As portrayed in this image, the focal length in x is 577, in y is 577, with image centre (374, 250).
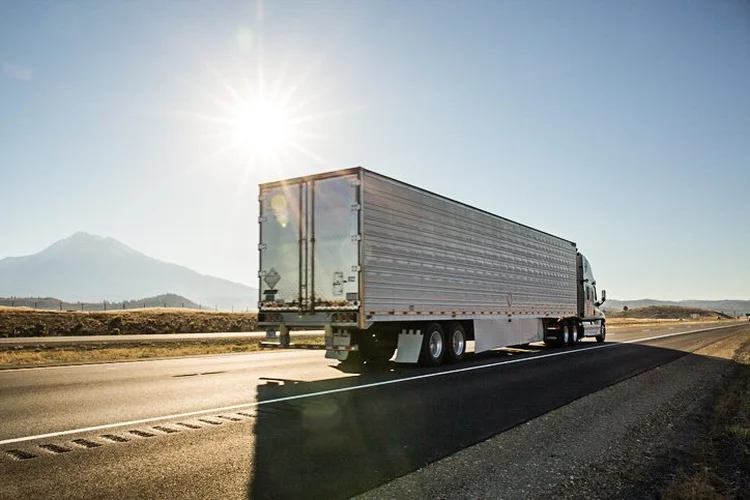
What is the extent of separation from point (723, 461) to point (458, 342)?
10.7m

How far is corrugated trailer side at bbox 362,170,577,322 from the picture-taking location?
13781 millimetres

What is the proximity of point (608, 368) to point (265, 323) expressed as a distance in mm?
9258

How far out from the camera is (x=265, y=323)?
14.7 meters

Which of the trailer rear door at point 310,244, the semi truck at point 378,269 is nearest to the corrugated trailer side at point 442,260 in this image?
the semi truck at point 378,269

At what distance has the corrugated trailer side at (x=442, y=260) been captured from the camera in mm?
13781

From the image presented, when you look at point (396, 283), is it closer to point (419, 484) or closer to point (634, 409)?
point (634, 409)

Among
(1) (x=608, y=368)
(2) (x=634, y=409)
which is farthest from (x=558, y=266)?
(2) (x=634, y=409)

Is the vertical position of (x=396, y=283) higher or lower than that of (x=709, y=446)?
higher

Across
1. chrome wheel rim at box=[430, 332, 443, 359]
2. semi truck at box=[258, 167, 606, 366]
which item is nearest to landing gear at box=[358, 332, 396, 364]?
semi truck at box=[258, 167, 606, 366]

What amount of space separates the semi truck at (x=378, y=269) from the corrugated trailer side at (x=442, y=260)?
0.10ft

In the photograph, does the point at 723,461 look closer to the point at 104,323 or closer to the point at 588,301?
the point at 588,301

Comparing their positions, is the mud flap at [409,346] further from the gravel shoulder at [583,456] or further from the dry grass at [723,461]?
the dry grass at [723,461]

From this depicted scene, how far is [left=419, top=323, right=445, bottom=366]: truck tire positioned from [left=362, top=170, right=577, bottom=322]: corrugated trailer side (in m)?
0.39

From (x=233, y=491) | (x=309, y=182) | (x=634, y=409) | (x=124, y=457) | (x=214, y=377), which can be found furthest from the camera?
(x=309, y=182)
